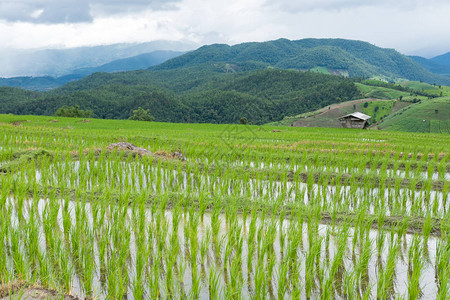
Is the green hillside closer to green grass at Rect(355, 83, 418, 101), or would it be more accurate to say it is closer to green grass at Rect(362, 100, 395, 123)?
green grass at Rect(362, 100, 395, 123)

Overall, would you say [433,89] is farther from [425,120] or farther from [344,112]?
[425,120]

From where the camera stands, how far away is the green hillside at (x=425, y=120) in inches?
2099

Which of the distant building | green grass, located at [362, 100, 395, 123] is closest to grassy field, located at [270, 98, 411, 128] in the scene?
green grass, located at [362, 100, 395, 123]

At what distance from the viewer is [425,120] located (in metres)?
55.7

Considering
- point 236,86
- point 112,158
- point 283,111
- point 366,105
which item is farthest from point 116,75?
point 112,158

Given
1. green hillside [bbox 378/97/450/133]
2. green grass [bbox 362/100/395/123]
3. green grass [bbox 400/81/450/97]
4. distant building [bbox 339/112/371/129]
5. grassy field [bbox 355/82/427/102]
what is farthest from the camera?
green grass [bbox 400/81/450/97]

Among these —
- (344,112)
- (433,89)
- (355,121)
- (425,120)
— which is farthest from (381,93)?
(355,121)

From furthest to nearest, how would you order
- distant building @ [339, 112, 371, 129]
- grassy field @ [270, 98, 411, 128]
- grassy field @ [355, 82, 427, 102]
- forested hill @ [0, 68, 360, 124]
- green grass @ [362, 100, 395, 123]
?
grassy field @ [355, 82, 427, 102]
forested hill @ [0, 68, 360, 124]
green grass @ [362, 100, 395, 123]
grassy field @ [270, 98, 411, 128]
distant building @ [339, 112, 371, 129]

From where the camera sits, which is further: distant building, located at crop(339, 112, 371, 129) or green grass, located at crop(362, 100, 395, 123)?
green grass, located at crop(362, 100, 395, 123)

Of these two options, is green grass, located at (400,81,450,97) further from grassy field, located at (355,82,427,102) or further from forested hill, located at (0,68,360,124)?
forested hill, located at (0,68,360,124)

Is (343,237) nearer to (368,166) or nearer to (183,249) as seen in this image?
(183,249)

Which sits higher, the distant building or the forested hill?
the forested hill

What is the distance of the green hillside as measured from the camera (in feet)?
175

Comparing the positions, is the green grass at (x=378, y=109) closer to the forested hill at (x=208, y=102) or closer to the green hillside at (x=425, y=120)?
the green hillside at (x=425, y=120)
